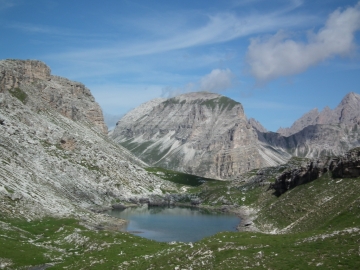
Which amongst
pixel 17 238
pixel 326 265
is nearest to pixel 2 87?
pixel 17 238

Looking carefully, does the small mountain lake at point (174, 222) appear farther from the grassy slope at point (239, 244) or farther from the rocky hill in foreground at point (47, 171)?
the grassy slope at point (239, 244)

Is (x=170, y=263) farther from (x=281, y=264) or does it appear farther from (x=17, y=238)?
(x=17, y=238)

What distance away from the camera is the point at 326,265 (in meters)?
35.5

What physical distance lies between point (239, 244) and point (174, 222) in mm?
101006

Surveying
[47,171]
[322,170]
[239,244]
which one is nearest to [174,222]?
[47,171]

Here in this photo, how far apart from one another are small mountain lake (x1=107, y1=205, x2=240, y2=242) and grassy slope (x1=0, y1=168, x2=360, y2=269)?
20405 mm

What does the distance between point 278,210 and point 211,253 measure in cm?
7048

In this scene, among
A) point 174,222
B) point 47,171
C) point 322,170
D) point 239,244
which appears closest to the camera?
point 239,244

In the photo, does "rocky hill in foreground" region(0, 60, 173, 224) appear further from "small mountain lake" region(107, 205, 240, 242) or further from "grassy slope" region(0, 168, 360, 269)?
"small mountain lake" region(107, 205, 240, 242)

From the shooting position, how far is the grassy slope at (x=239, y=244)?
39562 millimetres

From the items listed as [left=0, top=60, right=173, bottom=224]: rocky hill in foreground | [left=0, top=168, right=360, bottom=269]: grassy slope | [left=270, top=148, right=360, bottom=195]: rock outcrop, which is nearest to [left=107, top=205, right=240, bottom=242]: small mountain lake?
[left=0, top=60, right=173, bottom=224]: rocky hill in foreground

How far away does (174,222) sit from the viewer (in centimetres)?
14575

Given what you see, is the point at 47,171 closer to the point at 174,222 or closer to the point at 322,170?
the point at 174,222

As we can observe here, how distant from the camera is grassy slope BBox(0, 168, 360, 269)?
39562 mm
